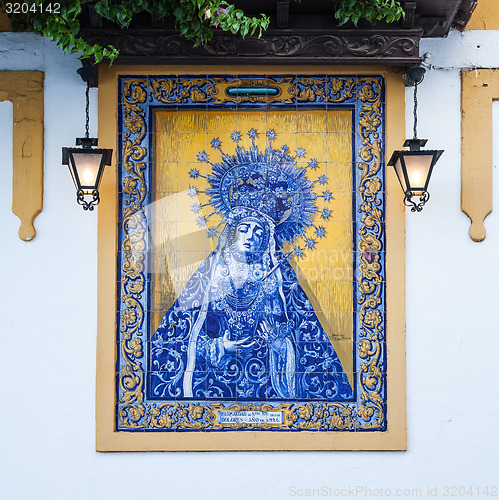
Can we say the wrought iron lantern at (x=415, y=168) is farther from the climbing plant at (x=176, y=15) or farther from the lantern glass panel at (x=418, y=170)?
the climbing plant at (x=176, y=15)

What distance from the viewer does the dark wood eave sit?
3578 mm

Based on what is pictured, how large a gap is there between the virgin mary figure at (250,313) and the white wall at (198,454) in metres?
0.45

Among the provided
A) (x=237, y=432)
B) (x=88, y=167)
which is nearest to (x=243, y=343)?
(x=237, y=432)

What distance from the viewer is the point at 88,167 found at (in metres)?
3.47

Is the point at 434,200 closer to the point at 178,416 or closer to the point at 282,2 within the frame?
the point at 282,2

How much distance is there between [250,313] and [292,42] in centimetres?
182

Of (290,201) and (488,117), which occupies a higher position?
(488,117)

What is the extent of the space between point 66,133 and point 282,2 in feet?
5.51

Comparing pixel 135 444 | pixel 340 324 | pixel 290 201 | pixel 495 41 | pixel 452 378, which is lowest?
pixel 135 444

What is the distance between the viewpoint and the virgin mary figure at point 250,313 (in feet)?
12.2

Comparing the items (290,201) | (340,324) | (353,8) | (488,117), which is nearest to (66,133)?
(290,201)

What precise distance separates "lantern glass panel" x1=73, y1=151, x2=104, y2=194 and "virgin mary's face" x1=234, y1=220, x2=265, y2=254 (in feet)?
3.27

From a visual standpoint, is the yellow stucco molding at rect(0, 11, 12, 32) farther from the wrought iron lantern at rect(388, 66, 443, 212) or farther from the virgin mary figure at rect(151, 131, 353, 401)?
the wrought iron lantern at rect(388, 66, 443, 212)

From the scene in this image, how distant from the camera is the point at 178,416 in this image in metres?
3.69
